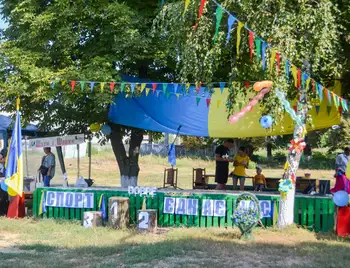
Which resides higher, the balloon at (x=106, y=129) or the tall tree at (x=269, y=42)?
the tall tree at (x=269, y=42)

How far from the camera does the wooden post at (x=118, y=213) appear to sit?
9531 millimetres

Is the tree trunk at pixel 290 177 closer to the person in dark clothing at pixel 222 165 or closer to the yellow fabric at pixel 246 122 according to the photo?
the yellow fabric at pixel 246 122

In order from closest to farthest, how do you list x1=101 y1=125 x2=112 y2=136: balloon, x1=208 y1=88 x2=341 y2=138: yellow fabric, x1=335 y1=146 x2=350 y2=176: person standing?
x1=208 y1=88 x2=341 y2=138: yellow fabric < x1=335 y1=146 x2=350 y2=176: person standing < x1=101 y1=125 x2=112 y2=136: balloon

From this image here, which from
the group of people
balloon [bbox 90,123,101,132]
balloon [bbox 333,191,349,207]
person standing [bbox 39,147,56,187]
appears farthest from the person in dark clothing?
person standing [bbox 39,147,56,187]

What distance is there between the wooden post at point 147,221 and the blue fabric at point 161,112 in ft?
11.6

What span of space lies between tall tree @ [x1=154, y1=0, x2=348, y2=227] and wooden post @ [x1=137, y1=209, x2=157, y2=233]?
2.35 m

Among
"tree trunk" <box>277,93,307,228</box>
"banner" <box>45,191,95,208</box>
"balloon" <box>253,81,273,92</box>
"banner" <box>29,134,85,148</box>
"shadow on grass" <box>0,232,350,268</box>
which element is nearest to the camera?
"shadow on grass" <box>0,232,350,268</box>

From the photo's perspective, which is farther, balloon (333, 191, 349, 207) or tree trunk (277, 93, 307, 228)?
tree trunk (277, 93, 307, 228)

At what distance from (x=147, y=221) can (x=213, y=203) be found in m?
1.40

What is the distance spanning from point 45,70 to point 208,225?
15.9 feet

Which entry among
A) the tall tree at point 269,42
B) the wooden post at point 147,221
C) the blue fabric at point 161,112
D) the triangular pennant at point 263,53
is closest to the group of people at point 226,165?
the blue fabric at point 161,112

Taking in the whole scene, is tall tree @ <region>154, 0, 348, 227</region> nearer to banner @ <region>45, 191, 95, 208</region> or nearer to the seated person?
banner @ <region>45, 191, 95, 208</region>

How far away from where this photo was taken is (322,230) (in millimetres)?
9180

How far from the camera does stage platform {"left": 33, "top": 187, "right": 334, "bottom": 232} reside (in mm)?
9242
